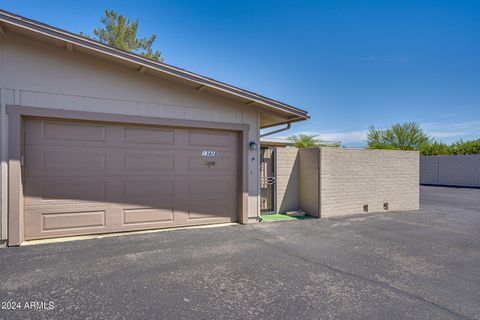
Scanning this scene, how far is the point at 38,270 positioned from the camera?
3.62 meters

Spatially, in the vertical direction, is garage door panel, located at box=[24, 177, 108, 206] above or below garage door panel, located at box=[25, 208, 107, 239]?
above

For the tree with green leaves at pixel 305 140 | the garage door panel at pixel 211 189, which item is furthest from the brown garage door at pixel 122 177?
the tree with green leaves at pixel 305 140

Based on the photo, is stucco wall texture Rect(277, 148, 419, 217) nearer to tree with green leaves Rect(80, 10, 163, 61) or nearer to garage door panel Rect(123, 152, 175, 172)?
garage door panel Rect(123, 152, 175, 172)

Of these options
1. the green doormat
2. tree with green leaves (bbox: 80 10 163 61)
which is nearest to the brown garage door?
the green doormat

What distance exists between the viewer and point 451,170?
19578 millimetres

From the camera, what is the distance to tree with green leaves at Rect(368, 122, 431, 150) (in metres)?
24.7

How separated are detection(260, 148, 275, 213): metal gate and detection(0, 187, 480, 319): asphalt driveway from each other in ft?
6.55

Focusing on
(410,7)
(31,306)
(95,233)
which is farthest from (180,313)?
(410,7)

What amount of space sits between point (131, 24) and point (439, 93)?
1785 centimetres

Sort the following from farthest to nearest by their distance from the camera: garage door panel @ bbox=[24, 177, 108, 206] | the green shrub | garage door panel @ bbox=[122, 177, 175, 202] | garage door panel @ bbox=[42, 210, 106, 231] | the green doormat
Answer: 1. the green shrub
2. the green doormat
3. garage door panel @ bbox=[122, 177, 175, 202]
4. garage door panel @ bbox=[42, 210, 106, 231]
5. garage door panel @ bbox=[24, 177, 108, 206]

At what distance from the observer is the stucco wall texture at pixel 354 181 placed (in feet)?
24.4

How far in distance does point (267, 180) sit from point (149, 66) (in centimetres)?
424

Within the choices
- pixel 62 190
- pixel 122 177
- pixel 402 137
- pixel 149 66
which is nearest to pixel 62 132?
pixel 62 190

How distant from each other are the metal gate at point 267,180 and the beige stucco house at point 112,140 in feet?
2.95
